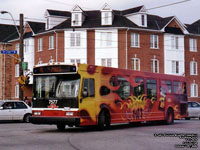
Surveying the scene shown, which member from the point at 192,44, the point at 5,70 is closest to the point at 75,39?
the point at 192,44

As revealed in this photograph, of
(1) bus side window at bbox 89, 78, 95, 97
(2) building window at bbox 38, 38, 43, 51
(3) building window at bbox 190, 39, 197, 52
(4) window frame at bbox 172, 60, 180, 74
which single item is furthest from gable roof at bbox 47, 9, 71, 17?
(1) bus side window at bbox 89, 78, 95, 97

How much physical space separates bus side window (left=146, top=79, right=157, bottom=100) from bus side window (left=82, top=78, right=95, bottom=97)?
4.84 metres

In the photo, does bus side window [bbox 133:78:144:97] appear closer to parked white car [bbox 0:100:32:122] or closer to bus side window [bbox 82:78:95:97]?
bus side window [bbox 82:78:95:97]

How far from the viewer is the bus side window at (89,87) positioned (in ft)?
54.8

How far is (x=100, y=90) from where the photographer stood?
17672 millimetres

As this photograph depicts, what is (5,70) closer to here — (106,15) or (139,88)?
(106,15)

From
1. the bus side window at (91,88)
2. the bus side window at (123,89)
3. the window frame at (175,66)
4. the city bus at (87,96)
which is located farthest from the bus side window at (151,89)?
the window frame at (175,66)

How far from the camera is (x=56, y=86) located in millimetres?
16844

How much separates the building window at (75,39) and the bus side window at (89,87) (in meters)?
29.1

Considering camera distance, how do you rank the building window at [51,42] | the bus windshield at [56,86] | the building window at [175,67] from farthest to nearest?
1. the building window at [175,67]
2. the building window at [51,42]
3. the bus windshield at [56,86]

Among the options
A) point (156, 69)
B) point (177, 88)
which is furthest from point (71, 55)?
point (177, 88)

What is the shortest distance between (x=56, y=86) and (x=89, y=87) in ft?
4.54

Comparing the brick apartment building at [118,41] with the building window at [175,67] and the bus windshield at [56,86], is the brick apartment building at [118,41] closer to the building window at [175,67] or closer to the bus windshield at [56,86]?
the building window at [175,67]

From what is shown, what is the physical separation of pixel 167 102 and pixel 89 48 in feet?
79.3
